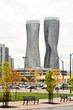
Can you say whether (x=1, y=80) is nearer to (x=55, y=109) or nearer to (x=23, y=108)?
(x=23, y=108)

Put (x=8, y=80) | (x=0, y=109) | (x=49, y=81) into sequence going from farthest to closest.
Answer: (x=49, y=81)
(x=8, y=80)
(x=0, y=109)

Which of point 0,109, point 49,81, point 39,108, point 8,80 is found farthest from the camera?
point 49,81

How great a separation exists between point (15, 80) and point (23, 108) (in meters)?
8.77

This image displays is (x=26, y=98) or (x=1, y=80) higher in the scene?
(x=1, y=80)

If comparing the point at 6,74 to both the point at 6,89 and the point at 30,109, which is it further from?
the point at 30,109

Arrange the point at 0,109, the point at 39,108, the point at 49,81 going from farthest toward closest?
the point at 49,81 < the point at 39,108 < the point at 0,109

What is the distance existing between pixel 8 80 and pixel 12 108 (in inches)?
149

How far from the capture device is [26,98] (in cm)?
2880

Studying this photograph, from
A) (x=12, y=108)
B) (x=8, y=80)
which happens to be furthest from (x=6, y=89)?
(x=12, y=108)

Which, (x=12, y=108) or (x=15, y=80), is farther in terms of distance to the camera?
(x=15, y=80)

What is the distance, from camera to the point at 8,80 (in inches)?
1120

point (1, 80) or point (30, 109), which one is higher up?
point (1, 80)

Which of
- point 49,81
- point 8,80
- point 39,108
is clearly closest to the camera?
point 39,108

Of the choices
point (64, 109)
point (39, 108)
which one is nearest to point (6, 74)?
point (39, 108)
